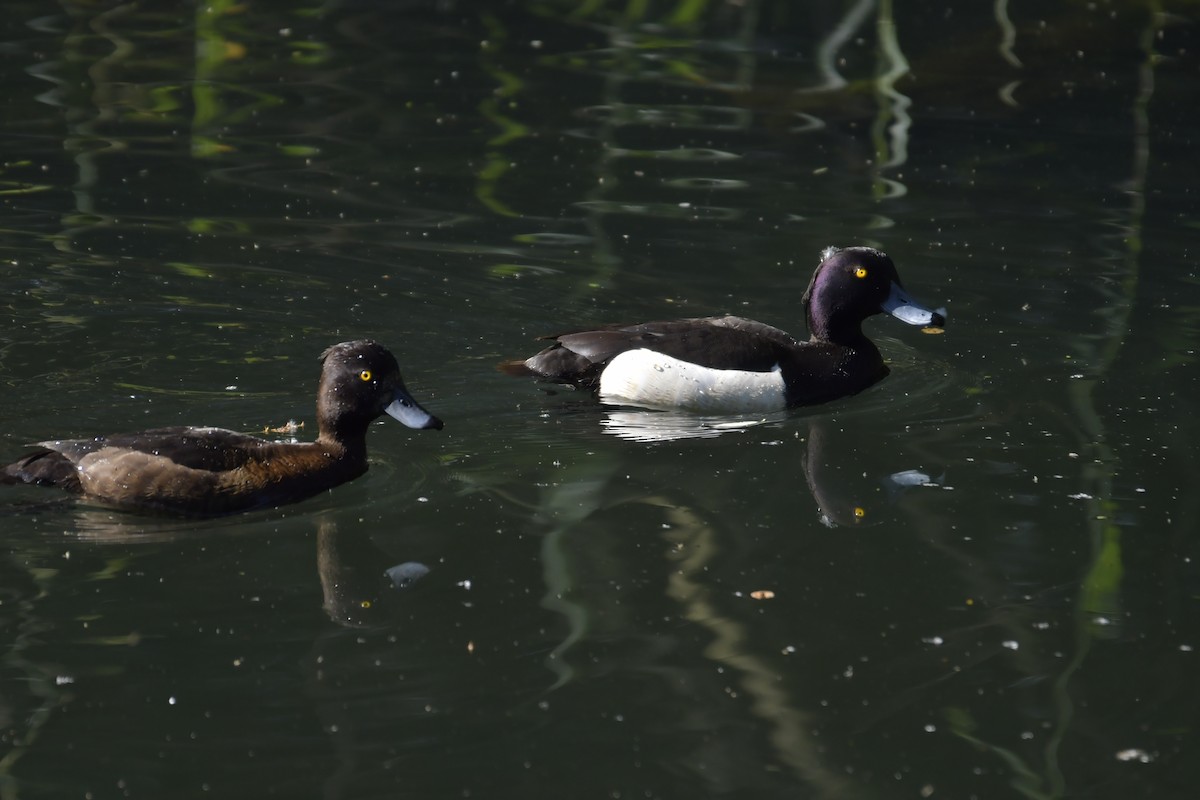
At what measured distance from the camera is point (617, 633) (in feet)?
21.4

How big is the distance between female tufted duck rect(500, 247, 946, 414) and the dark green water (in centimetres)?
18

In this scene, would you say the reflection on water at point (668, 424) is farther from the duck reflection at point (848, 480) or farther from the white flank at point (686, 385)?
the duck reflection at point (848, 480)

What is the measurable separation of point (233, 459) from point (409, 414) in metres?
0.85

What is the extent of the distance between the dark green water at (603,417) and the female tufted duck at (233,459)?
0.40 ft

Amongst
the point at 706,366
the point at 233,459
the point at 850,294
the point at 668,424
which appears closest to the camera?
the point at 233,459

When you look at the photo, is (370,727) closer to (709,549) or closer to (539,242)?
(709,549)

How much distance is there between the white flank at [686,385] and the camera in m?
9.52

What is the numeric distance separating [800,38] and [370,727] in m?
13.2

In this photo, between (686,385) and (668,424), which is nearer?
(668,424)

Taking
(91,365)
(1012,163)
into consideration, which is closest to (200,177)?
(91,365)

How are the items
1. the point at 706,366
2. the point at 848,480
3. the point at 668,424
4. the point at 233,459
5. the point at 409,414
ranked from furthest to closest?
the point at 706,366 → the point at 668,424 → the point at 848,480 → the point at 409,414 → the point at 233,459

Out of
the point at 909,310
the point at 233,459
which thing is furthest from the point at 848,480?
the point at 233,459

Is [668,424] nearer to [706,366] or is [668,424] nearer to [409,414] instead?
[706,366]

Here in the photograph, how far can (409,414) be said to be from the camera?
805cm
